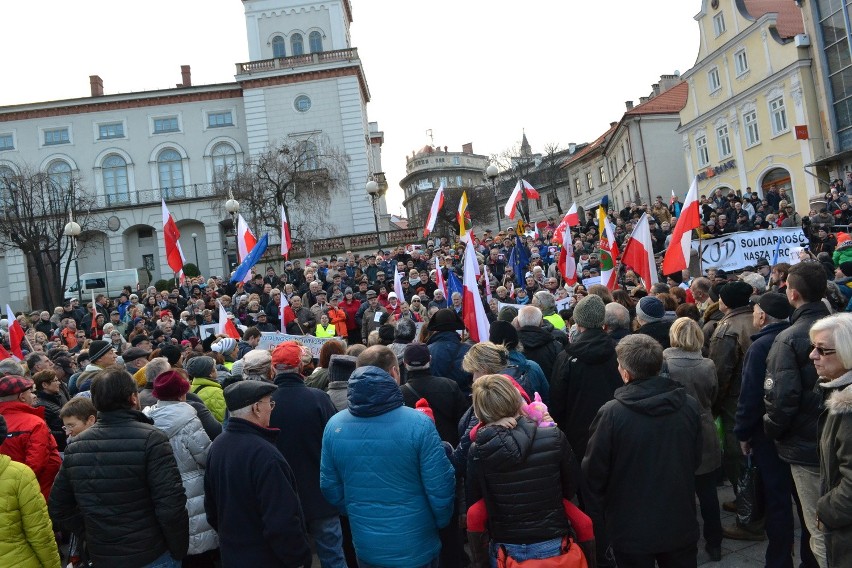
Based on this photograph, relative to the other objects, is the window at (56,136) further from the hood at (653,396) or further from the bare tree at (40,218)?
the hood at (653,396)

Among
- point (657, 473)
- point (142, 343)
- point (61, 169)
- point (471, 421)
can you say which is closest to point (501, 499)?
point (471, 421)

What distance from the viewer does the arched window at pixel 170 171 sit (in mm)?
48031

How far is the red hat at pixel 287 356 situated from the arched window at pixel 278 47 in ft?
157

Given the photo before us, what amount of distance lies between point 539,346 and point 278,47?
156 feet

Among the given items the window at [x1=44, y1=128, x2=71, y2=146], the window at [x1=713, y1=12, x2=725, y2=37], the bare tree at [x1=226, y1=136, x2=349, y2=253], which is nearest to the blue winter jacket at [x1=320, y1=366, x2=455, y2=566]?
the bare tree at [x1=226, y1=136, x2=349, y2=253]

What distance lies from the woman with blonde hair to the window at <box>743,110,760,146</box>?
33287mm

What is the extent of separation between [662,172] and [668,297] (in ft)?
145

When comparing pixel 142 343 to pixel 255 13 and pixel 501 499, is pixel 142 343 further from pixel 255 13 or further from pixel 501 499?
pixel 255 13

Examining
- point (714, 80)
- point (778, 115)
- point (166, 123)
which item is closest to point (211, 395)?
point (778, 115)

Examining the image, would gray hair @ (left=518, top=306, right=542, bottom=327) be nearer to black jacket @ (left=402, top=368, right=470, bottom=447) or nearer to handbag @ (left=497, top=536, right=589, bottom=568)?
black jacket @ (left=402, top=368, right=470, bottom=447)

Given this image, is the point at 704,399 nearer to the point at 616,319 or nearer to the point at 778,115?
the point at 616,319

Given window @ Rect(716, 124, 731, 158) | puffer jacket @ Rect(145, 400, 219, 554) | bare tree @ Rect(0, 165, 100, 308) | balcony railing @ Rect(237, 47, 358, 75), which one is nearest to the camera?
puffer jacket @ Rect(145, 400, 219, 554)

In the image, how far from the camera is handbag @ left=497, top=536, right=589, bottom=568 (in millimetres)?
3594

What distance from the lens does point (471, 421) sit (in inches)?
163
